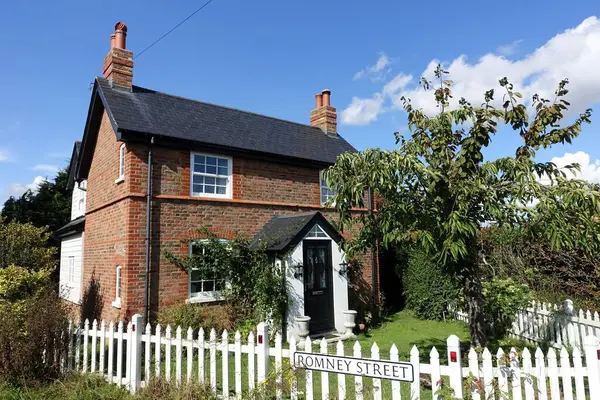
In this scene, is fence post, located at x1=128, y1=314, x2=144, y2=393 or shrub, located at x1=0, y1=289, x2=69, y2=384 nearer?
fence post, located at x1=128, y1=314, x2=144, y2=393

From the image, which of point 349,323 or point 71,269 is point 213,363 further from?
point 71,269

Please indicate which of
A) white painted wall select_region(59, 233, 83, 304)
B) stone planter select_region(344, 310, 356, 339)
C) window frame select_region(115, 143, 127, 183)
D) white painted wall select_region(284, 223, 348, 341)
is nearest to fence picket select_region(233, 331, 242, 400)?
white painted wall select_region(284, 223, 348, 341)

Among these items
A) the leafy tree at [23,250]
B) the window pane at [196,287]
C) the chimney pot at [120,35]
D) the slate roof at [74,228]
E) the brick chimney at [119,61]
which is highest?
the chimney pot at [120,35]

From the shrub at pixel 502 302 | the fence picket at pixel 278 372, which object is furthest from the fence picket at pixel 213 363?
the shrub at pixel 502 302

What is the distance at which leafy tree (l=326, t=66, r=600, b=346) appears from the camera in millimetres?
5188

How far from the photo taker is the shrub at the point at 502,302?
390 inches

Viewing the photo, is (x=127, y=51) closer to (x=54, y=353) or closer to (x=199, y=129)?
(x=199, y=129)

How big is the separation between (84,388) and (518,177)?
7176 mm

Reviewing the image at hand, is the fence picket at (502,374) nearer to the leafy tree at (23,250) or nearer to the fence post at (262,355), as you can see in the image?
the fence post at (262,355)

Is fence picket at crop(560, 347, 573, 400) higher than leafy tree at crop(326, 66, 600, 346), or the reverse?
leafy tree at crop(326, 66, 600, 346)

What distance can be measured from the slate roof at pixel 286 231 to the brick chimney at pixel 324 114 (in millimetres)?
6206

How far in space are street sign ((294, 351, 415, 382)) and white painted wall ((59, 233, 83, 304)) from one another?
11033 mm

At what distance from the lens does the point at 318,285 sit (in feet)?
39.4

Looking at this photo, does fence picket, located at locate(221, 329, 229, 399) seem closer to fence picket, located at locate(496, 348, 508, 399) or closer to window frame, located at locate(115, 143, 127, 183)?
fence picket, located at locate(496, 348, 508, 399)
